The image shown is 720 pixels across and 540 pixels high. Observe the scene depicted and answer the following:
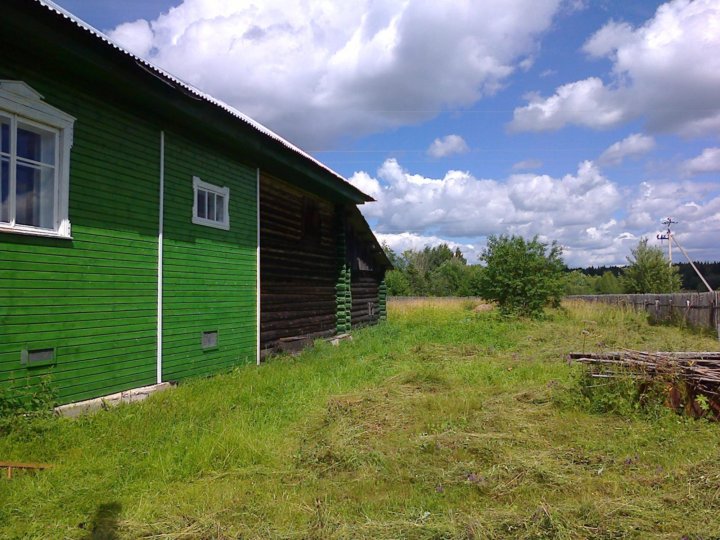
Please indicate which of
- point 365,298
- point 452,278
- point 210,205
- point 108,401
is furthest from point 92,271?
point 452,278

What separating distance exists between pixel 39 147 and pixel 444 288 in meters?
58.6

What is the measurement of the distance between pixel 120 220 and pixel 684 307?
19.7 meters

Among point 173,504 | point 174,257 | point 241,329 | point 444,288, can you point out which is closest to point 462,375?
point 241,329

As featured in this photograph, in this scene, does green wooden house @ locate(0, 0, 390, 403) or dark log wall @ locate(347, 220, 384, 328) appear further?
dark log wall @ locate(347, 220, 384, 328)

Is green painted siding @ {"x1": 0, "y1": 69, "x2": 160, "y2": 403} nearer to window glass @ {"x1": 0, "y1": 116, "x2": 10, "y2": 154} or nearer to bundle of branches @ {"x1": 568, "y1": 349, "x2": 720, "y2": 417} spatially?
window glass @ {"x1": 0, "y1": 116, "x2": 10, "y2": 154}

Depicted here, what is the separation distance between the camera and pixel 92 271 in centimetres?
666

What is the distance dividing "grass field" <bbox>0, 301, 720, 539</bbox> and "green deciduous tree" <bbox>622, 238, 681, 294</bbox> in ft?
106

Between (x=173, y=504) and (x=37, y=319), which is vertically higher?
Answer: (x=37, y=319)

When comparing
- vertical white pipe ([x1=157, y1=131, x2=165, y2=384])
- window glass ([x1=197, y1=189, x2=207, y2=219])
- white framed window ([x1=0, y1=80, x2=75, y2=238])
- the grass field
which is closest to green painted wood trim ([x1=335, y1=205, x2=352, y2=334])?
window glass ([x1=197, y1=189, x2=207, y2=219])

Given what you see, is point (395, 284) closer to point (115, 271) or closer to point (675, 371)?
point (115, 271)

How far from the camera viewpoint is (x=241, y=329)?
32.9ft

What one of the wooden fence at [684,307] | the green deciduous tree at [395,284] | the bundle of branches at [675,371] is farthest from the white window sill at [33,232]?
the green deciduous tree at [395,284]

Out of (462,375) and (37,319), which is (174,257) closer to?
(37,319)

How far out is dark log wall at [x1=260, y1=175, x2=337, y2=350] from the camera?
11.1m
